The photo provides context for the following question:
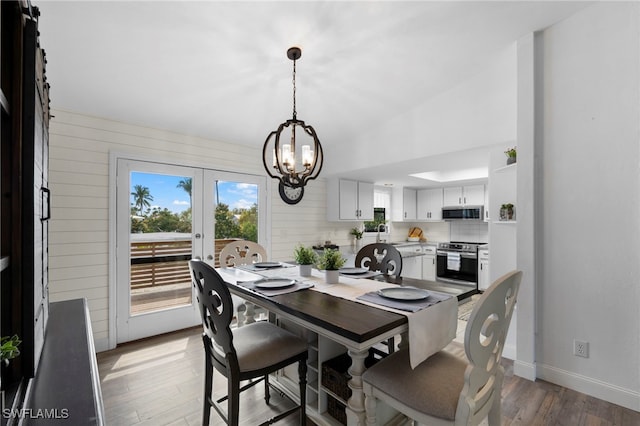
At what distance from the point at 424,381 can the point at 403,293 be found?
1.64 feet

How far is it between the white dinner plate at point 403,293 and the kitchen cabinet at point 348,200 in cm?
309

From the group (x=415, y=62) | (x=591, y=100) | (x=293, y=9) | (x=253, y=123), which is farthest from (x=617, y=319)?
(x=253, y=123)

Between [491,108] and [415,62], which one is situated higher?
[415,62]

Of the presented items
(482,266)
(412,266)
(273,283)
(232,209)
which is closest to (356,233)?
(412,266)

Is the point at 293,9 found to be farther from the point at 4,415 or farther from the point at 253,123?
the point at 4,415

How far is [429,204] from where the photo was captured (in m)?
6.41

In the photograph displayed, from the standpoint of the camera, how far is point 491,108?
9.73ft

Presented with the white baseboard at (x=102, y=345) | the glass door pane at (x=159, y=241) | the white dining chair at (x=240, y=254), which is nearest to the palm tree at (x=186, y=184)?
the glass door pane at (x=159, y=241)

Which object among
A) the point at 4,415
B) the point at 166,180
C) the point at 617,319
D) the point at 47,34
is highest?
the point at 47,34

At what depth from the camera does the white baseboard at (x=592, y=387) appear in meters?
2.12

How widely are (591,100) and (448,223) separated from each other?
4.48m

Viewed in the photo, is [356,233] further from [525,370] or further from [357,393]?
[357,393]

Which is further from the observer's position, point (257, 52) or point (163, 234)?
Result: point (163, 234)

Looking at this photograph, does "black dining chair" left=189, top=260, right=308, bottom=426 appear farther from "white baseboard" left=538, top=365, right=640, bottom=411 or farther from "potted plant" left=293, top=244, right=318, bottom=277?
"white baseboard" left=538, top=365, right=640, bottom=411
